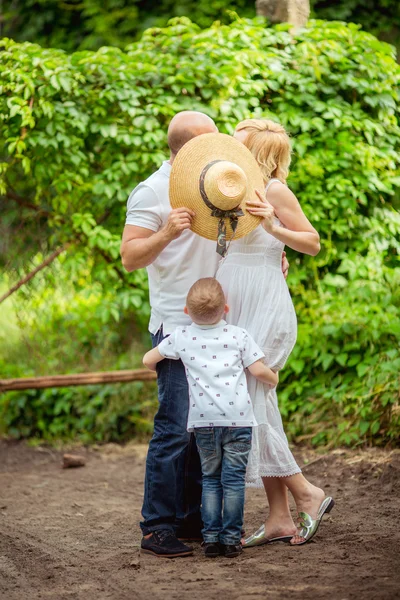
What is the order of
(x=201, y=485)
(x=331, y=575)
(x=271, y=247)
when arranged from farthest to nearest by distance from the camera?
(x=201, y=485) → (x=271, y=247) → (x=331, y=575)

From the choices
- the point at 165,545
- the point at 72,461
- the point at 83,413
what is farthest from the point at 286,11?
the point at 165,545

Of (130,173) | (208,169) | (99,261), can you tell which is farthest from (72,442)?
(208,169)

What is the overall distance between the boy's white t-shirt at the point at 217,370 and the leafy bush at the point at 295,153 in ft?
6.59

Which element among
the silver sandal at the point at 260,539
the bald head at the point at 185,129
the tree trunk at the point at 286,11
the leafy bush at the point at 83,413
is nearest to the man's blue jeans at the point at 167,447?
the silver sandal at the point at 260,539

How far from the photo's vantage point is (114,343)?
6.88 m

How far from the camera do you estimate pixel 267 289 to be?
11.9 ft

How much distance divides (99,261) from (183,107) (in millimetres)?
1265

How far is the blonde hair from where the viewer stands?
3615 mm

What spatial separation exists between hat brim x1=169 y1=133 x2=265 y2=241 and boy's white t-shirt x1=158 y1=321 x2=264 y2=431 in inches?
16.2

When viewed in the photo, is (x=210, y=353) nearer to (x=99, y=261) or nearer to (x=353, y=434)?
(x=353, y=434)

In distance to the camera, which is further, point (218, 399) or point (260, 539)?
point (260, 539)

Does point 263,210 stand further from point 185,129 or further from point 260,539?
point 260,539

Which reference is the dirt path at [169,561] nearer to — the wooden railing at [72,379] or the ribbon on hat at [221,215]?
the wooden railing at [72,379]

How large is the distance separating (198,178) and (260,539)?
161 centimetres
